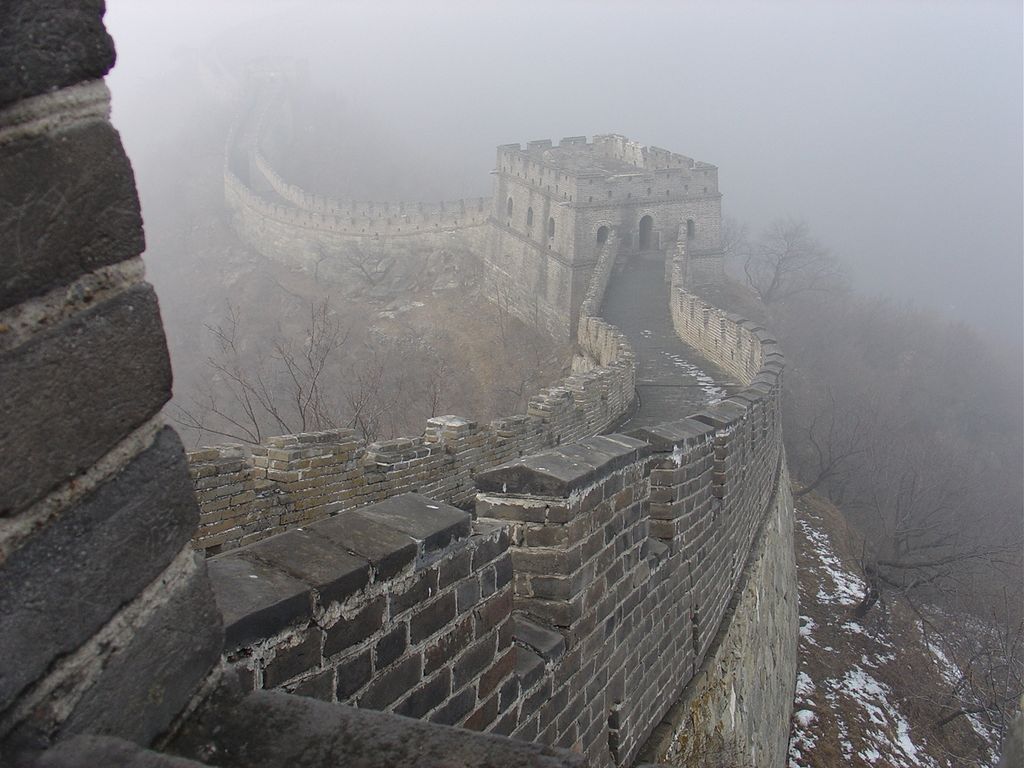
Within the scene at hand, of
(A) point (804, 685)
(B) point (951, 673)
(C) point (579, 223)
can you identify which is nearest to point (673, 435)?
(A) point (804, 685)

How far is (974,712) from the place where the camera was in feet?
43.1

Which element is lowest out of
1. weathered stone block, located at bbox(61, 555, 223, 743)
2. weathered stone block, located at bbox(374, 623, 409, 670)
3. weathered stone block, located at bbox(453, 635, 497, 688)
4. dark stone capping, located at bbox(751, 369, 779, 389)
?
dark stone capping, located at bbox(751, 369, 779, 389)

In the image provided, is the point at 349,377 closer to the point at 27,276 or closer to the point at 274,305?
the point at 274,305

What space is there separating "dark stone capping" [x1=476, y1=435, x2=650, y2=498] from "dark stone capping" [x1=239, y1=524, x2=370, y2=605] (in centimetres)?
124

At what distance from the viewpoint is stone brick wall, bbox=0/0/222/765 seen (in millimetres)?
1322

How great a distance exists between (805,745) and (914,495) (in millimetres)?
17031

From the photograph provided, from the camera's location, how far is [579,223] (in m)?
29.9

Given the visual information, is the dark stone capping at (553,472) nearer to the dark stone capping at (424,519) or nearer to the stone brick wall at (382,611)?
the stone brick wall at (382,611)

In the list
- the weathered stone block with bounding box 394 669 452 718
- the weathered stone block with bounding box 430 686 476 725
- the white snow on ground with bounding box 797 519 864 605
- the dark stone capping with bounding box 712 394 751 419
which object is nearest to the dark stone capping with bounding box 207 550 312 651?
the weathered stone block with bounding box 394 669 452 718

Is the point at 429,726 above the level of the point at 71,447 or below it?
below

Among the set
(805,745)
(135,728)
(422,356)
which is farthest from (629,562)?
(422,356)

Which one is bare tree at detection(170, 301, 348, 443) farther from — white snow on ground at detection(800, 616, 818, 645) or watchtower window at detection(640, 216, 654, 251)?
watchtower window at detection(640, 216, 654, 251)

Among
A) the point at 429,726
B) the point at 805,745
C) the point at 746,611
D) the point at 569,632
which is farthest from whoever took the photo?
the point at 805,745

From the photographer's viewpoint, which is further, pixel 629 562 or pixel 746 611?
pixel 746 611
